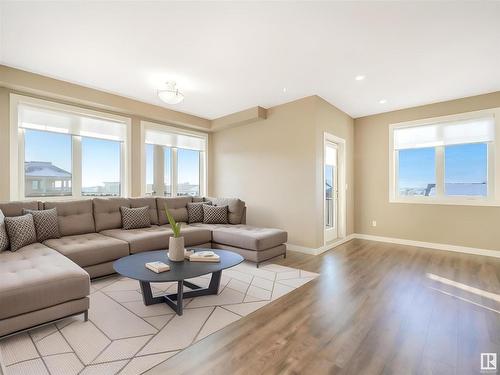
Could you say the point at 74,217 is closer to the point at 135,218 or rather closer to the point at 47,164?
the point at 135,218

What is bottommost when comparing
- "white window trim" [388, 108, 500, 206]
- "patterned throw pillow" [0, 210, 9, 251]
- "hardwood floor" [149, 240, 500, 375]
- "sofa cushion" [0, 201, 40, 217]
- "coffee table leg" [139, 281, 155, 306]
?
"hardwood floor" [149, 240, 500, 375]

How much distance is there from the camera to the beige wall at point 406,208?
4.25 meters

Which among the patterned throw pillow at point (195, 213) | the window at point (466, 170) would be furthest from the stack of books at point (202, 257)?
the window at point (466, 170)

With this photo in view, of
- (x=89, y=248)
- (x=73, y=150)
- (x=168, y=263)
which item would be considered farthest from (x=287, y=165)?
(x=73, y=150)

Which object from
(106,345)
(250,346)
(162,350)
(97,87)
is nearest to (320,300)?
(250,346)

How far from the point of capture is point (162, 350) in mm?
1740

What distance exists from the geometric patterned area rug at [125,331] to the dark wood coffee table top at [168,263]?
1.18ft

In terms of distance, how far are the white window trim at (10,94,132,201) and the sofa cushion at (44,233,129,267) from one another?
117 centimetres

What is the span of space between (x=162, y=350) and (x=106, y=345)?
0.42 metres

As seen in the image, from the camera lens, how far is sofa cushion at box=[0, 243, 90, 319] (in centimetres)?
176

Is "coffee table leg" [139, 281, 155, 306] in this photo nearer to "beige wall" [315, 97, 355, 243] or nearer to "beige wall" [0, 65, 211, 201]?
"beige wall" [0, 65, 211, 201]

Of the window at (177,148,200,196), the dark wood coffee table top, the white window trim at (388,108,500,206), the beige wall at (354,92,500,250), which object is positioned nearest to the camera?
the dark wood coffee table top

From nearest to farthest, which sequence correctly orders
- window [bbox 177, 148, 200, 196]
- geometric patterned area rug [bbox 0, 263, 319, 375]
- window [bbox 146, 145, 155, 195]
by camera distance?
geometric patterned area rug [bbox 0, 263, 319, 375]
window [bbox 146, 145, 155, 195]
window [bbox 177, 148, 200, 196]

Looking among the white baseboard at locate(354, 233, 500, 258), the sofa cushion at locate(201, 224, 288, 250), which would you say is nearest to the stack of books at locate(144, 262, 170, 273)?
the sofa cushion at locate(201, 224, 288, 250)
